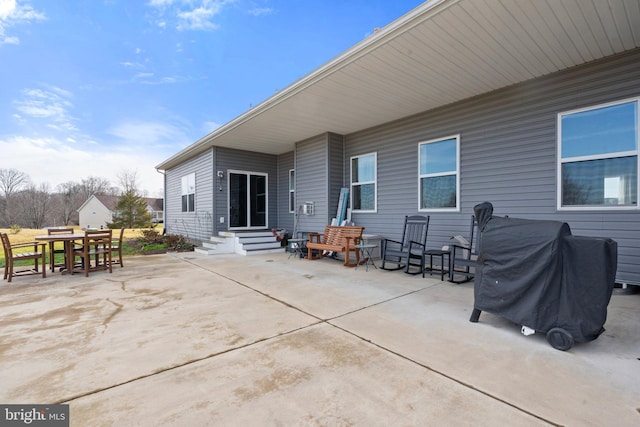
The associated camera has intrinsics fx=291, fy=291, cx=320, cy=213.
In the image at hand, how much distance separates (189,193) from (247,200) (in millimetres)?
2688

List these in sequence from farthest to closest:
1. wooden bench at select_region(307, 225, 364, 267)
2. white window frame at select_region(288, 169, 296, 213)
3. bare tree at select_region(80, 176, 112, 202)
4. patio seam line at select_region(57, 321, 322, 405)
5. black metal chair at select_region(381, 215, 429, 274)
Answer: bare tree at select_region(80, 176, 112, 202) < white window frame at select_region(288, 169, 296, 213) < wooden bench at select_region(307, 225, 364, 267) < black metal chair at select_region(381, 215, 429, 274) < patio seam line at select_region(57, 321, 322, 405)

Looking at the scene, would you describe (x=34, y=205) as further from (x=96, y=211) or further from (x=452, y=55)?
(x=452, y=55)

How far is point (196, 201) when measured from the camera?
10.0 m

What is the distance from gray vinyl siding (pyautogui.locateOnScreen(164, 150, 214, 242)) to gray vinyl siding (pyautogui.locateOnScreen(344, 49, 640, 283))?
224 inches

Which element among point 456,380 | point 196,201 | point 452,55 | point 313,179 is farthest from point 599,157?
point 196,201

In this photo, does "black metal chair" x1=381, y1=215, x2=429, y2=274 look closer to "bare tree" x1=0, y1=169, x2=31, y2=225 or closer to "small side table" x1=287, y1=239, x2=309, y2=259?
"small side table" x1=287, y1=239, x2=309, y2=259

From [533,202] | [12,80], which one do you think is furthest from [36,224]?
[533,202]

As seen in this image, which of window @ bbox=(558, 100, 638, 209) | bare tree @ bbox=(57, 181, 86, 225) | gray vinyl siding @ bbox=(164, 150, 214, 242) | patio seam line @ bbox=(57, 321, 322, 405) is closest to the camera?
patio seam line @ bbox=(57, 321, 322, 405)

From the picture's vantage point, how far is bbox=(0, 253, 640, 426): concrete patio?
5.14 ft

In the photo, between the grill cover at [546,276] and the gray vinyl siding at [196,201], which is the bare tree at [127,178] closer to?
the gray vinyl siding at [196,201]

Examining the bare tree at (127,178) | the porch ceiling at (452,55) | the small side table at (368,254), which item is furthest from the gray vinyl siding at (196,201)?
the bare tree at (127,178)

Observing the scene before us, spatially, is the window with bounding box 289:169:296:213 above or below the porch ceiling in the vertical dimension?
below

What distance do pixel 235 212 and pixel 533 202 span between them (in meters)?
7.67

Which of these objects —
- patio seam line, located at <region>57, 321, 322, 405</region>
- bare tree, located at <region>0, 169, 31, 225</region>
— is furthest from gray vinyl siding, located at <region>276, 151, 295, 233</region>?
bare tree, located at <region>0, 169, 31, 225</region>
